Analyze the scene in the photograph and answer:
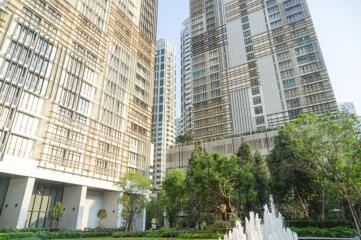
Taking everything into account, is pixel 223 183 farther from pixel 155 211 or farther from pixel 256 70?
pixel 256 70

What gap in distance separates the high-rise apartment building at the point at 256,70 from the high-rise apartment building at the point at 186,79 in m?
9.91

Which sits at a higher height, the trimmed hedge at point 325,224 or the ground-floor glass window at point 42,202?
the ground-floor glass window at point 42,202

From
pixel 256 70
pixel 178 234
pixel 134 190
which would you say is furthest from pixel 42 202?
pixel 256 70

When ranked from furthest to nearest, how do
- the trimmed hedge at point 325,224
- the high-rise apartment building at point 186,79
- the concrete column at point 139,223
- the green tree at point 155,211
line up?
the high-rise apartment building at point 186,79 < the green tree at point 155,211 < the concrete column at point 139,223 < the trimmed hedge at point 325,224

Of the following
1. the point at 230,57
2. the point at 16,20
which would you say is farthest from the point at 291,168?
the point at 230,57

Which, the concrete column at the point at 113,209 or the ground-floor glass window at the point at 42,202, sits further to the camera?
the concrete column at the point at 113,209

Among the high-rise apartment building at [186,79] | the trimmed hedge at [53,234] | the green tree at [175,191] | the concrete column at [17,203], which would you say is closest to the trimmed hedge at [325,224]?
the green tree at [175,191]

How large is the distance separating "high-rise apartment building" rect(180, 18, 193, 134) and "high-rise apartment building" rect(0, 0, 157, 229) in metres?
35.5

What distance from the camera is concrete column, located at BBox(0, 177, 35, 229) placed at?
31172 millimetres

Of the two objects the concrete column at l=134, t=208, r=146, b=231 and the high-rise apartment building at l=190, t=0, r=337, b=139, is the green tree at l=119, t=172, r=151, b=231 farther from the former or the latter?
the high-rise apartment building at l=190, t=0, r=337, b=139

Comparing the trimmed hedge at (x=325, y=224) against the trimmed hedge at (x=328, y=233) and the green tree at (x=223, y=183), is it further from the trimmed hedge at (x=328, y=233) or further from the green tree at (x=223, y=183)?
the green tree at (x=223, y=183)

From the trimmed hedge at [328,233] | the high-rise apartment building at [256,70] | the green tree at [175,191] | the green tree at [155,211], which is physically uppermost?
the high-rise apartment building at [256,70]

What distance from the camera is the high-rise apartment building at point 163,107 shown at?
401 feet

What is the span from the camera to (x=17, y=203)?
32.2 meters
